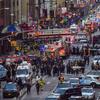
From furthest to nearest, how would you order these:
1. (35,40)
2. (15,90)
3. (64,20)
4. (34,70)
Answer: (64,20) < (35,40) < (34,70) < (15,90)

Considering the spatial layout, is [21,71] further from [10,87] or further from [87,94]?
[87,94]

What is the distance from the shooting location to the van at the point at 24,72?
239 ft

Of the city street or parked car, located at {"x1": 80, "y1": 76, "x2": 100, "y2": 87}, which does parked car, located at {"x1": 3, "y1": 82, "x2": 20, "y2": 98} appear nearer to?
the city street

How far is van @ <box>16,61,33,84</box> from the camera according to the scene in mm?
72938

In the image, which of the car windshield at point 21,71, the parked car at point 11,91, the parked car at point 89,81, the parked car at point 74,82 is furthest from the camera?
Answer: the car windshield at point 21,71

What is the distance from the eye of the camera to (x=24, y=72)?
248 ft

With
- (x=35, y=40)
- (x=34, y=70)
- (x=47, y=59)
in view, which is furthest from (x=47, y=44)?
(x=34, y=70)

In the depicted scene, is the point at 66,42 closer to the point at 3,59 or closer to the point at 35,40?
the point at 35,40

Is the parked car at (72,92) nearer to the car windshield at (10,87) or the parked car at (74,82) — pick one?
the parked car at (74,82)

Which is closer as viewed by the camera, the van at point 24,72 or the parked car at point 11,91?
the parked car at point 11,91

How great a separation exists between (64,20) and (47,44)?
3768 cm

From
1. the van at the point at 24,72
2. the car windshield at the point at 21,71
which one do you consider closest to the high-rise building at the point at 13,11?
the van at the point at 24,72

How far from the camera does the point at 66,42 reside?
104250mm

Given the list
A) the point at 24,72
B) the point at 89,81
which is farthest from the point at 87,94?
the point at 24,72
